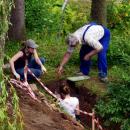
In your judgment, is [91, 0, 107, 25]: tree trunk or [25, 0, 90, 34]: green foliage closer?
[91, 0, 107, 25]: tree trunk

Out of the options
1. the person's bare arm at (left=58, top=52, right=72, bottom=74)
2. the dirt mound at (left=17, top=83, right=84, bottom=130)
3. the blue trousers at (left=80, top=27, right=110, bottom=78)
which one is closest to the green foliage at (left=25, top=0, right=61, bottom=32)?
the blue trousers at (left=80, top=27, right=110, bottom=78)

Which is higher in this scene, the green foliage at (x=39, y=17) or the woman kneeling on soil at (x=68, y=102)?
the green foliage at (x=39, y=17)

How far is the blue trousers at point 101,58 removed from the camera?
1321cm

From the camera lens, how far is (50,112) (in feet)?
36.5

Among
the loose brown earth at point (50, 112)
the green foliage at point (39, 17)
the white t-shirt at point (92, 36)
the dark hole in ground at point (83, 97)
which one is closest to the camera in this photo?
the loose brown earth at point (50, 112)

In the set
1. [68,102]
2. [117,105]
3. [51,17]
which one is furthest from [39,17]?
[117,105]

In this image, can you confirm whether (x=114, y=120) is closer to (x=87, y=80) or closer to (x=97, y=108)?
(x=97, y=108)

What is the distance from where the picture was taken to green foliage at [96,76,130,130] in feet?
36.9

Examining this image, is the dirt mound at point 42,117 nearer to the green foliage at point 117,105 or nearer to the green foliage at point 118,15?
the green foliage at point 117,105

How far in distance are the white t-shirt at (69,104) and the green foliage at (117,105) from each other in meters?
0.45

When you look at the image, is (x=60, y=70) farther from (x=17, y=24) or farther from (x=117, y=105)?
(x=17, y=24)

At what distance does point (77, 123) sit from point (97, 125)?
0.65 meters

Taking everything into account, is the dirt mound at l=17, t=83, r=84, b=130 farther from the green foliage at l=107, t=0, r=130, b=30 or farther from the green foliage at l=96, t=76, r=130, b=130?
the green foliage at l=107, t=0, r=130, b=30

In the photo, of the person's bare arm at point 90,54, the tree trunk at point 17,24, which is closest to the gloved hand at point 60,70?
the person's bare arm at point 90,54
